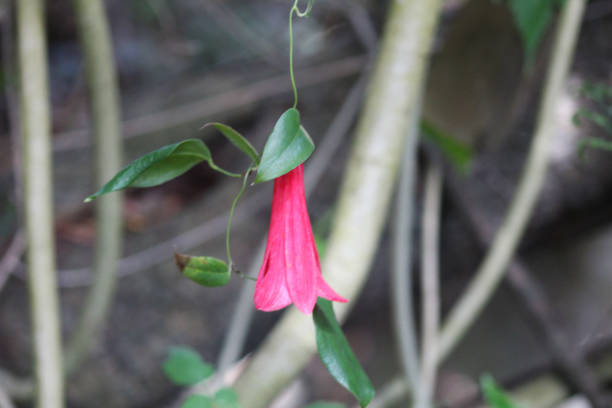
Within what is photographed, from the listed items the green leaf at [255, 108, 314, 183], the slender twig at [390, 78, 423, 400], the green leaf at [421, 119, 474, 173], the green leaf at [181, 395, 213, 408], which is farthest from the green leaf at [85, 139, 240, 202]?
the green leaf at [421, 119, 474, 173]

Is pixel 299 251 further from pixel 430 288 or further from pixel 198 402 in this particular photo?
pixel 430 288

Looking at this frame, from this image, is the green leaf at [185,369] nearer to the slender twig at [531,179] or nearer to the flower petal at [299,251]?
the flower petal at [299,251]

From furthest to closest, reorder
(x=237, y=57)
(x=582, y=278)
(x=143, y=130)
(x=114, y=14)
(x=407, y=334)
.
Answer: (x=114, y=14) < (x=237, y=57) < (x=143, y=130) < (x=582, y=278) < (x=407, y=334)

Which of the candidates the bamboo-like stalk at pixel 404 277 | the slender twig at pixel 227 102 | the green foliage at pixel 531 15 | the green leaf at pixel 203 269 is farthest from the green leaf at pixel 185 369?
the slender twig at pixel 227 102

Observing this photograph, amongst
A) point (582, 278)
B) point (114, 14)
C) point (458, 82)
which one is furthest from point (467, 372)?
point (114, 14)

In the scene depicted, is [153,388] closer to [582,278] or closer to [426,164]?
[426,164]

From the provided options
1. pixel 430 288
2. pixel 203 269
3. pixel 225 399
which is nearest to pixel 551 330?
pixel 430 288

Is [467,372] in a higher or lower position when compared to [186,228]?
lower
